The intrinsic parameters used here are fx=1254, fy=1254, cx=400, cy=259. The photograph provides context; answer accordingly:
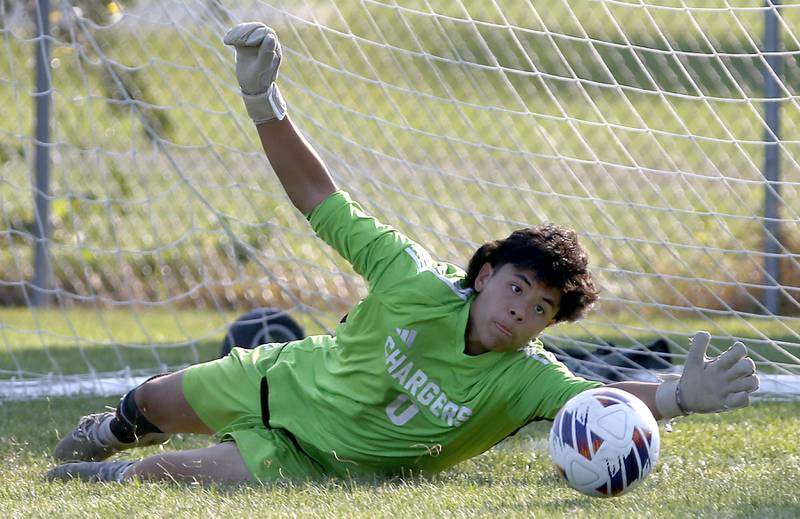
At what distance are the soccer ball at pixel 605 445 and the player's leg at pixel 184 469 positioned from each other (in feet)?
2.89

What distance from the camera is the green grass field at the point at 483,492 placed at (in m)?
2.90

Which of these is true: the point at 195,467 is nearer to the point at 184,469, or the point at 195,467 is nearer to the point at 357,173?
the point at 184,469

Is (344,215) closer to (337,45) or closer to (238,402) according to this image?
(238,402)

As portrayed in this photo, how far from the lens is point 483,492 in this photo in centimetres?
317

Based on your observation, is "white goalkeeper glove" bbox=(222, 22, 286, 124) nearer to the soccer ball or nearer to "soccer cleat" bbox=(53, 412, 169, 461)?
"soccer cleat" bbox=(53, 412, 169, 461)

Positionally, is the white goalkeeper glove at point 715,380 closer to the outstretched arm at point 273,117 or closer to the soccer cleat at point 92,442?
the outstretched arm at point 273,117

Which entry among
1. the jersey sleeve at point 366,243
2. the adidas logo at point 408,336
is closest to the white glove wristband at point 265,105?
the jersey sleeve at point 366,243

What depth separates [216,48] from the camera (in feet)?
17.7

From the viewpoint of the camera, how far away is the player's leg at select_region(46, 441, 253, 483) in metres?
3.36

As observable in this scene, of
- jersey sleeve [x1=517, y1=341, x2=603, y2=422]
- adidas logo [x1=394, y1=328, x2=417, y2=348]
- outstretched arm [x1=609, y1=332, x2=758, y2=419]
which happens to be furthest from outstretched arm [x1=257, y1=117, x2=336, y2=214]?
outstretched arm [x1=609, y1=332, x2=758, y2=419]

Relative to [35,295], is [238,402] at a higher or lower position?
higher

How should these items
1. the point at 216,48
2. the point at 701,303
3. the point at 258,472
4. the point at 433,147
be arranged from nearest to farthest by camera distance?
the point at 258,472
the point at 216,48
the point at 701,303
the point at 433,147

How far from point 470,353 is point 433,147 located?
650 centimetres

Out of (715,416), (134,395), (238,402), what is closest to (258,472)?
(238,402)
